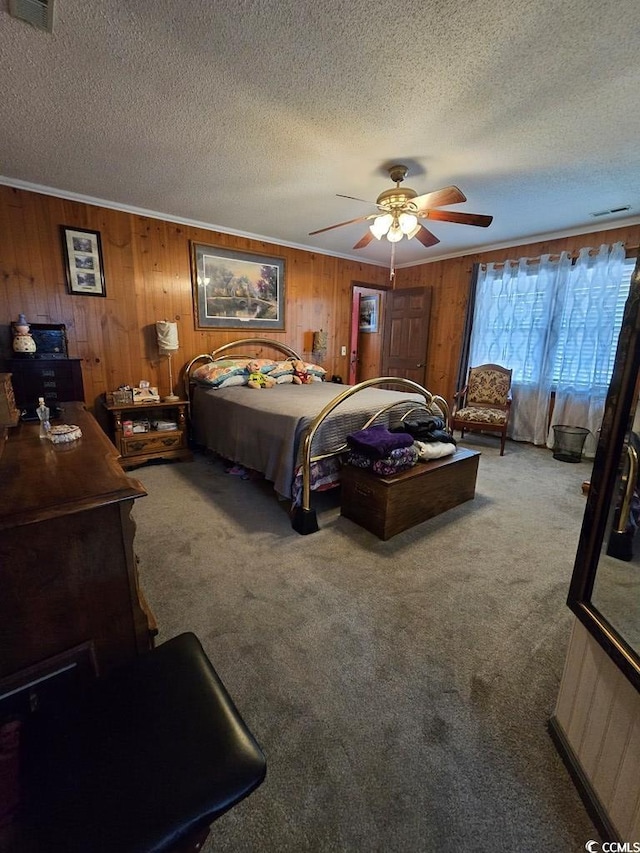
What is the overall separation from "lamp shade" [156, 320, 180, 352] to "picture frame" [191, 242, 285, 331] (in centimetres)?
43

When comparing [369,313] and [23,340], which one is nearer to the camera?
[23,340]

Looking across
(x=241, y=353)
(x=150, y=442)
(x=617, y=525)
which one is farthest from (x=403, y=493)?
A: (x=241, y=353)

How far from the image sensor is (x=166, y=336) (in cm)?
373

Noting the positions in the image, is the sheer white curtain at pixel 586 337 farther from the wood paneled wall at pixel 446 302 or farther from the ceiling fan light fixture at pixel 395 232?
the ceiling fan light fixture at pixel 395 232

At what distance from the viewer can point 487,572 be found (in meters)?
2.03

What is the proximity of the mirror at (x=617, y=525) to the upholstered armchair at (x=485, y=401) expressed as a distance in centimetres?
330

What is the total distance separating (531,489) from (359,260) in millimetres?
4092

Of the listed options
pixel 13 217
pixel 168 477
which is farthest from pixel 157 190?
pixel 168 477

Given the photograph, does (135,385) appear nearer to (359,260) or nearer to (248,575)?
(248,575)

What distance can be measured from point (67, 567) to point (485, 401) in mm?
4737

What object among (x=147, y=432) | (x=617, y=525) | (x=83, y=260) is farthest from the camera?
(x=147, y=432)

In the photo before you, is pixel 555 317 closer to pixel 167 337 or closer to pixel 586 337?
pixel 586 337

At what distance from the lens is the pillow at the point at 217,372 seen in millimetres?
3785

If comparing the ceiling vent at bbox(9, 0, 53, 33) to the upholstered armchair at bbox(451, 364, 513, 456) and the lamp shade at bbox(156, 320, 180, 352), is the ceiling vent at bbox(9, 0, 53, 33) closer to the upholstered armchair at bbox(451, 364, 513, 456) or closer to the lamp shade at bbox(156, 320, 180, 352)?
the lamp shade at bbox(156, 320, 180, 352)
